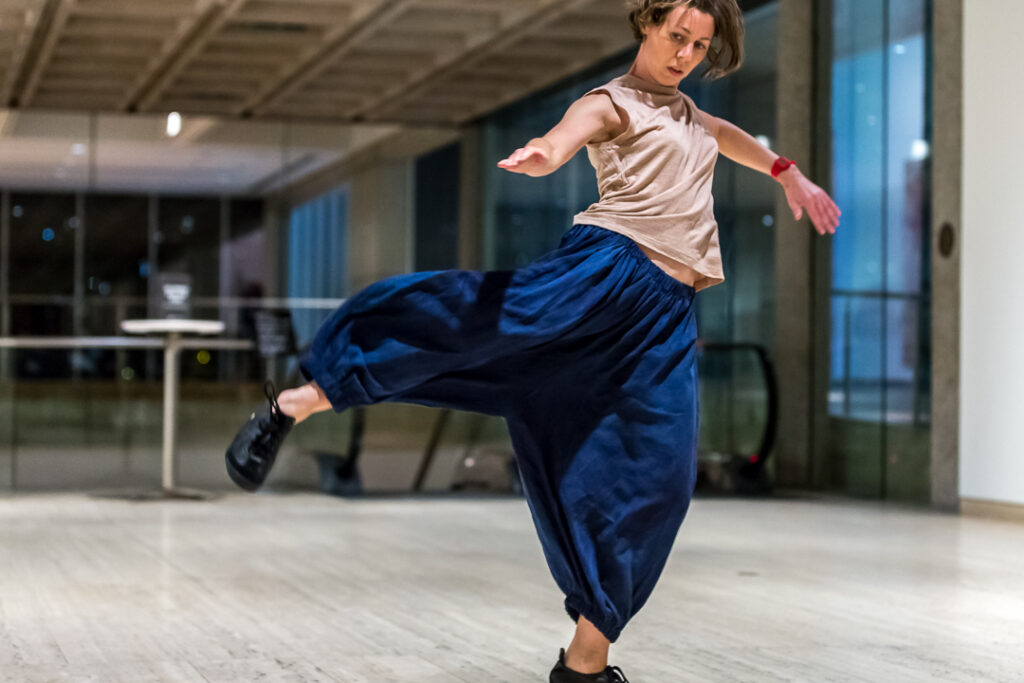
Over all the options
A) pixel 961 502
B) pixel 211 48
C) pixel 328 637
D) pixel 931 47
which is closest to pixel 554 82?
pixel 211 48

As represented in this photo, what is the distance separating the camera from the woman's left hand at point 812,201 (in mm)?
3027

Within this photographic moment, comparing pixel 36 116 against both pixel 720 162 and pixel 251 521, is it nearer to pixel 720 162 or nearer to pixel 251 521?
pixel 720 162

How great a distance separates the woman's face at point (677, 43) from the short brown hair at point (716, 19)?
0.01 metres

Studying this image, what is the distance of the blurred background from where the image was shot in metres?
9.42

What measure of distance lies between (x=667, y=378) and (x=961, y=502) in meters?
6.03

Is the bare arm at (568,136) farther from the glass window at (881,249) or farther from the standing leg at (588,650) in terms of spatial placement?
the glass window at (881,249)

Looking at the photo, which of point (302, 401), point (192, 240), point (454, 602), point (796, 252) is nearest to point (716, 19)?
point (302, 401)

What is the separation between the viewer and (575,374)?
2754 millimetres

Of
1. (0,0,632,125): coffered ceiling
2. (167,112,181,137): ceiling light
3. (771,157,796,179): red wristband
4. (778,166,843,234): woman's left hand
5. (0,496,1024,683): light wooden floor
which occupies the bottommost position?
(0,496,1024,683): light wooden floor

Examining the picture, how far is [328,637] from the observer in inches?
149

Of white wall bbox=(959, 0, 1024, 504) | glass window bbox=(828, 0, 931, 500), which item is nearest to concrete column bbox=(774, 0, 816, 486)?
glass window bbox=(828, 0, 931, 500)

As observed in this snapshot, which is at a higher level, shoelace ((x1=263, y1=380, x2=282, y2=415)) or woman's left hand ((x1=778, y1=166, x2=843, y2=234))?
woman's left hand ((x1=778, y1=166, x2=843, y2=234))

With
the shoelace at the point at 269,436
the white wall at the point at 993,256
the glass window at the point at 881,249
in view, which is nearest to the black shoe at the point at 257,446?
the shoelace at the point at 269,436

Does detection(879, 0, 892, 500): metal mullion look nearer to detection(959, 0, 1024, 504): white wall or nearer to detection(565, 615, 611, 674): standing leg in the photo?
detection(959, 0, 1024, 504): white wall
